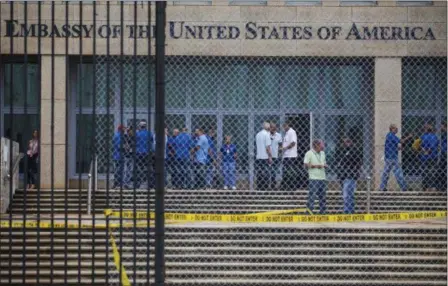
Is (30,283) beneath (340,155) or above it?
beneath

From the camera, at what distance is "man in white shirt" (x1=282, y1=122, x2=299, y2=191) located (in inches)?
664

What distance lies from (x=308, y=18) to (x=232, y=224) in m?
8.93

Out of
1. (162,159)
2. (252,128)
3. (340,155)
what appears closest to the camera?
(162,159)

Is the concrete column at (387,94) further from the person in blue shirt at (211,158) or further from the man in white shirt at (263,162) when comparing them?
the man in white shirt at (263,162)

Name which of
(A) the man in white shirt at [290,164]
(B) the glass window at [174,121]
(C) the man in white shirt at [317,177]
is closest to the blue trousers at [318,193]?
(C) the man in white shirt at [317,177]

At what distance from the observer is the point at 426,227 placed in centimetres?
1438

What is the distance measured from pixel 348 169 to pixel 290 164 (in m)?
1.04

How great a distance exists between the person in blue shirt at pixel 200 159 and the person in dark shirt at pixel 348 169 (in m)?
2.10

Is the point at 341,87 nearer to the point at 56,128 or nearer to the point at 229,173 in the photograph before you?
the point at 229,173

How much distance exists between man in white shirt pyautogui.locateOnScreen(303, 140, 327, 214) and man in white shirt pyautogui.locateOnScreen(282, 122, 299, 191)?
18.0 inches

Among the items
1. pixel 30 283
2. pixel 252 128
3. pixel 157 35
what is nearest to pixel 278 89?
pixel 252 128

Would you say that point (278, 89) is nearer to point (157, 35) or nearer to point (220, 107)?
point (220, 107)

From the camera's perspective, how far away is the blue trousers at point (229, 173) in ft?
53.5

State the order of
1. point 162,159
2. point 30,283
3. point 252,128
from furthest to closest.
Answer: point 252,128
point 30,283
point 162,159
